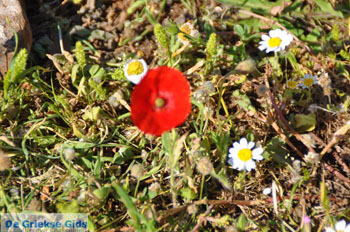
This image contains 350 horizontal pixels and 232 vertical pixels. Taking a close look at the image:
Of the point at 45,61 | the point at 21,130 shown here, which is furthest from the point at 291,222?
the point at 45,61

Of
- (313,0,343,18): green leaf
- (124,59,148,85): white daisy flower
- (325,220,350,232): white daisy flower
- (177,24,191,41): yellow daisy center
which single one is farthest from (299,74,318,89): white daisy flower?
(124,59,148,85): white daisy flower

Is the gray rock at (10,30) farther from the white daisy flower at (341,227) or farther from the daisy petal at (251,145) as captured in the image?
the white daisy flower at (341,227)

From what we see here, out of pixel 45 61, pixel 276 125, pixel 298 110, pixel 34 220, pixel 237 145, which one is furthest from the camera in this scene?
pixel 45 61

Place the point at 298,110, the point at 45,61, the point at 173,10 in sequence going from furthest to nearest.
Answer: the point at 173,10, the point at 45,61, the point at 298,110

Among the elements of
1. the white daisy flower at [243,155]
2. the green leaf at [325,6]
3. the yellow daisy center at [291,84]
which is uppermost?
the green leaf at [325,6]

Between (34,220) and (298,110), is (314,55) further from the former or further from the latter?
(34,220)

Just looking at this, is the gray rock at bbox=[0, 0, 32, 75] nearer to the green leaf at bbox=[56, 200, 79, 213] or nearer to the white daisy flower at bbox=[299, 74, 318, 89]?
the green leaf at bbox=[56, 200, 79, 213]

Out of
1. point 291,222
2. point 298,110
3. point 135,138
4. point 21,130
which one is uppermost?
point 21,130

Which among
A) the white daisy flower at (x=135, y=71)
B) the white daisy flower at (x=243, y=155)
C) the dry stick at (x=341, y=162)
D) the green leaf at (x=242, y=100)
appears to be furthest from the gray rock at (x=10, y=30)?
the dry stick at (x=341, y=162)
